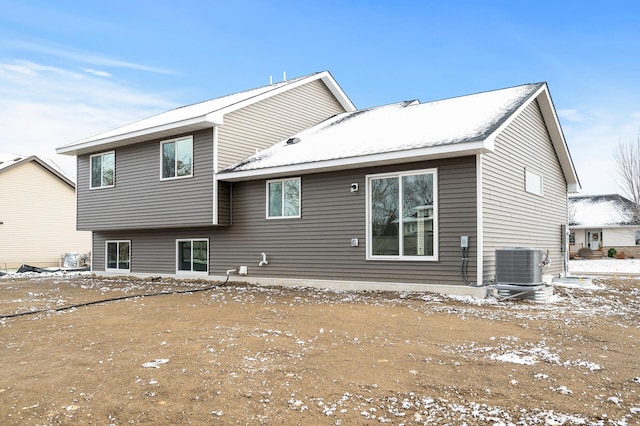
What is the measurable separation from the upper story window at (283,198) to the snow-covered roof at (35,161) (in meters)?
16.5

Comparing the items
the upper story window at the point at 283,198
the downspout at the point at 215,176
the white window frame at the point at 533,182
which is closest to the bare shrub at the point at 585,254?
the white window frame at the point at 533,182

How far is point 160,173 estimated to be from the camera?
46.3 ft

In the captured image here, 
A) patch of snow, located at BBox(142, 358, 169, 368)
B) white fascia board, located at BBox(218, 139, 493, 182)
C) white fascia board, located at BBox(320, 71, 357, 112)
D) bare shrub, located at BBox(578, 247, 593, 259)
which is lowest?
bare shrub, located at BBox(578, 247, 593, 259)

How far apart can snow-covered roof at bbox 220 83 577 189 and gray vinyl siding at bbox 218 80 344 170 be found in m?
0.37

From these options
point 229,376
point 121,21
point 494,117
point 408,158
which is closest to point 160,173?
point 121,21

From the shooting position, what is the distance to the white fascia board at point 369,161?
30.4 ft

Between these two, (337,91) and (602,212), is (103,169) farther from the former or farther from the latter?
(602,212)

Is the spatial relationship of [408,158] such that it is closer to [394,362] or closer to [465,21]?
[394,362]

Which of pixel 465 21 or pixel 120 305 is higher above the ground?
pixel 465 21

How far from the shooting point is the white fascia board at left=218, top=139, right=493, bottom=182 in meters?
9.27

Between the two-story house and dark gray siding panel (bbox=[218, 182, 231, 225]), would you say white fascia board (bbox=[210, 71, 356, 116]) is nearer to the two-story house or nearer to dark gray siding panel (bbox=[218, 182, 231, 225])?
the two-story house

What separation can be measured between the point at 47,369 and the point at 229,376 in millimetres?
1857

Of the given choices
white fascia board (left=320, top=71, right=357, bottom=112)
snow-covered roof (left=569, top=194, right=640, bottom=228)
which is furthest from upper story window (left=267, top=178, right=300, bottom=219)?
snow-covered roof (left=569, top=194, right=640, bottom=228)

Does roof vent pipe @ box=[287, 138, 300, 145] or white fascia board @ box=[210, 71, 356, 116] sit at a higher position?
white fascia board @ box=[210, 71, 356, 116]
